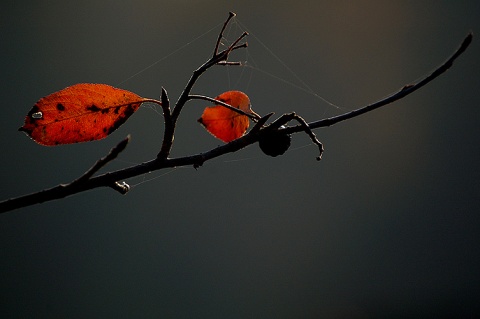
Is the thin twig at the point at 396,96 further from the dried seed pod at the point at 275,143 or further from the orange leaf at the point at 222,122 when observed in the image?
the orange leaf at the point at 222,122

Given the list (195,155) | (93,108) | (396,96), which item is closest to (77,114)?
(93,108)

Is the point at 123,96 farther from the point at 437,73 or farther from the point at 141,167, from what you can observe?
the point at 437,73

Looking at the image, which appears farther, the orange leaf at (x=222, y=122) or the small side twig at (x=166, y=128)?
the orange leaf at (x=222, y=122)

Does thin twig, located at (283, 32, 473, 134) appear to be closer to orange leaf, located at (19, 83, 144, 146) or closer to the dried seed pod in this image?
the dried seed pod

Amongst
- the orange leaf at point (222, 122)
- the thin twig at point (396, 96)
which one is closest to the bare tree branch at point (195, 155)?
the thin twig at point (396, 96)

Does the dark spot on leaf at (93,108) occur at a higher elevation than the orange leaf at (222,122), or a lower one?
A: lower

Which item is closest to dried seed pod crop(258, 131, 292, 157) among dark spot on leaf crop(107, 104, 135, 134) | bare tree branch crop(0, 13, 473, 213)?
bare tree branch crop(0, 13, 473, 213)

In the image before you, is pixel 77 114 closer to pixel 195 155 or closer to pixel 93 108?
pixel 93 108

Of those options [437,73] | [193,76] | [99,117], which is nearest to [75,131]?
[99,117]

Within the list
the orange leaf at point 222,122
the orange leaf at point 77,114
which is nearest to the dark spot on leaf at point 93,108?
the orange leaf at point 77,114
